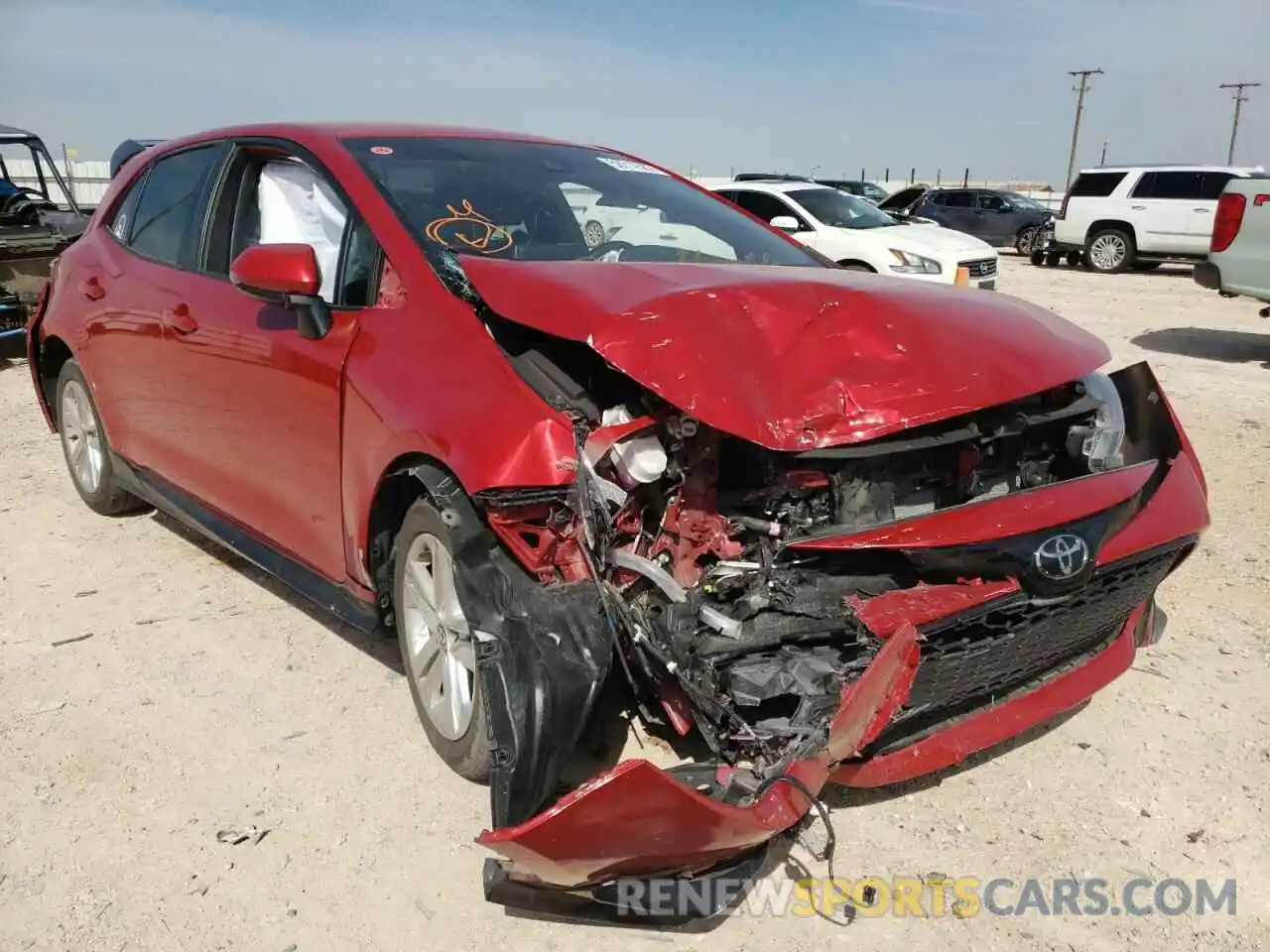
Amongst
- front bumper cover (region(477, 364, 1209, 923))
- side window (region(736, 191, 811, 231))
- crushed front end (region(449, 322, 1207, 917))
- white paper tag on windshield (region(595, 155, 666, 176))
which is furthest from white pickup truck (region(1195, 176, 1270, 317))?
crushed front end (region(449, 322, 1207, 917))

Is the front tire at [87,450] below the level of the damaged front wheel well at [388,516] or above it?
below

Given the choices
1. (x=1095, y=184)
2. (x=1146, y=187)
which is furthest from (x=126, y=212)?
(x=1095, y=184)

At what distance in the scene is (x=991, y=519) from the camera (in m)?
2.35

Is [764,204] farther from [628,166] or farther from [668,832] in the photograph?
[668,832]

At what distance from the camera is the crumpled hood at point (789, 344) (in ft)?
7.66

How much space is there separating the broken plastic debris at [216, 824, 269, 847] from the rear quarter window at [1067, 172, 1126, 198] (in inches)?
734

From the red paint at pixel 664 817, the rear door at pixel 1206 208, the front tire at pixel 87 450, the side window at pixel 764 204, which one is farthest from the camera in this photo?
the rear door at pixel 1206 208

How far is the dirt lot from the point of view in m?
2.33

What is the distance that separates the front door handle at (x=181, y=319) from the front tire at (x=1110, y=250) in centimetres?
1738

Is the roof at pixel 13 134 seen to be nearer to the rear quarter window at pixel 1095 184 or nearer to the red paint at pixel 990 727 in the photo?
the red paint at pixel 990 727

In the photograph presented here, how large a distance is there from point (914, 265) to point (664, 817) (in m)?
10.4

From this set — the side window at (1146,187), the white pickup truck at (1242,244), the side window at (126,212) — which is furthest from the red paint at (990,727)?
the side window at (1146,187)

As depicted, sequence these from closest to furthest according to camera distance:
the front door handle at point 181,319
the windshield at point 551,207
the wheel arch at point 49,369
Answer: the windshield at point 551,207 < the front door handle at point 181,319 < the wheel arch at point 49,369

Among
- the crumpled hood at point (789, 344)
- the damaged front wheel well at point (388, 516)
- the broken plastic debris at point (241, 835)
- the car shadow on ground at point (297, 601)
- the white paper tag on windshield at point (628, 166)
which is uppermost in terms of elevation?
the white paper tag on windshield at point (628, 166)
